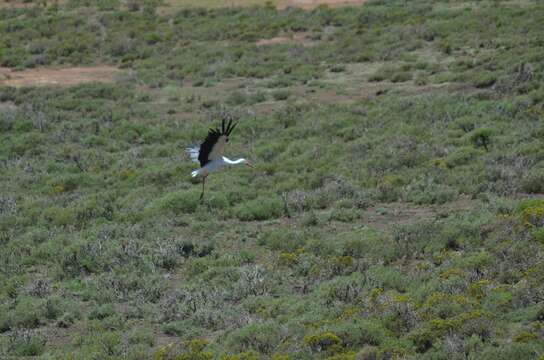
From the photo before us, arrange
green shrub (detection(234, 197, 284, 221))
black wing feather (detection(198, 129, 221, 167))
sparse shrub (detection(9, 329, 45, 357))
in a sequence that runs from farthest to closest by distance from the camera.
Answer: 1. green shrub (detection(234, 197, 284, 221))
2. black wing feather (detection(198, 129, 221, 167))
3. sparse shrub (detection(9, 329, 45, 357))

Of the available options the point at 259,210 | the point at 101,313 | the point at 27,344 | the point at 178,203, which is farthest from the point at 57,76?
the point at 27,344

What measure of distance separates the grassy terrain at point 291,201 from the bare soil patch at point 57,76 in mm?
707

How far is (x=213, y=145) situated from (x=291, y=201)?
88.0 inches

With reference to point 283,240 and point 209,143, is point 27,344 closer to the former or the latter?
point 283,240

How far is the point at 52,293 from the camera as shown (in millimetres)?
15906

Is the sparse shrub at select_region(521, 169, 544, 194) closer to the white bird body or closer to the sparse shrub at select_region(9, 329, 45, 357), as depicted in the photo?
the white bird body

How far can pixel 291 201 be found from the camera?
1989cm

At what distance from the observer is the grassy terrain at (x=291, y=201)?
13.5m

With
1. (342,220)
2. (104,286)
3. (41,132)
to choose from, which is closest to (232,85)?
(41,132)

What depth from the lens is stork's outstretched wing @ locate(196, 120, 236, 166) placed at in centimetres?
1784

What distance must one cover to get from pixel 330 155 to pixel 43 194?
19.3 ft

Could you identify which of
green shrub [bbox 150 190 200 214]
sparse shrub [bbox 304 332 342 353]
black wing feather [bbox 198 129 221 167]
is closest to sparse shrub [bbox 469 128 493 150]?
green shrub [bbox 150 190 200 214]

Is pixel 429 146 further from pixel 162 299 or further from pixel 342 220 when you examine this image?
pixel 162 299

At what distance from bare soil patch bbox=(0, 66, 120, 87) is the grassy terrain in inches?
27.8
